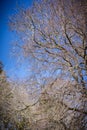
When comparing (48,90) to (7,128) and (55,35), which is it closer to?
(55,35)

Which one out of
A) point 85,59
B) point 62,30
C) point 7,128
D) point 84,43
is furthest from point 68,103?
point 7,128

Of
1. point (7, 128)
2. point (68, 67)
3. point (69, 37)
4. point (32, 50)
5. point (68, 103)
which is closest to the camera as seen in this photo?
point (68, 103)

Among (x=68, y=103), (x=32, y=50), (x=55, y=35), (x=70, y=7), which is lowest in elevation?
(x=68, y=103)

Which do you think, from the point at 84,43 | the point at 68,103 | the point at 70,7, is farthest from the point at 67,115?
the point at 70,7

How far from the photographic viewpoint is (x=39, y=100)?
25.9 feet

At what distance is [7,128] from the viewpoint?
59.3 feet

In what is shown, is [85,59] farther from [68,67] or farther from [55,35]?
[55,35]

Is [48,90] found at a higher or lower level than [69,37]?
lower

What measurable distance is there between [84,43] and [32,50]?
245 centimetres

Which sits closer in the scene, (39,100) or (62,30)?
(39,100)

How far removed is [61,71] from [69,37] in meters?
1.57

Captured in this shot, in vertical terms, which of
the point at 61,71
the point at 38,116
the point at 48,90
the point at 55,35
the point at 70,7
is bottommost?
the point at 38,116

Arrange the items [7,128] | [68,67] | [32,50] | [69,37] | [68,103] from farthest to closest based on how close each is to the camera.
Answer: [7,128]
[32,50]
[69,37]
[68,67]
[68,103]

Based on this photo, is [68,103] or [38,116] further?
[38,116]
